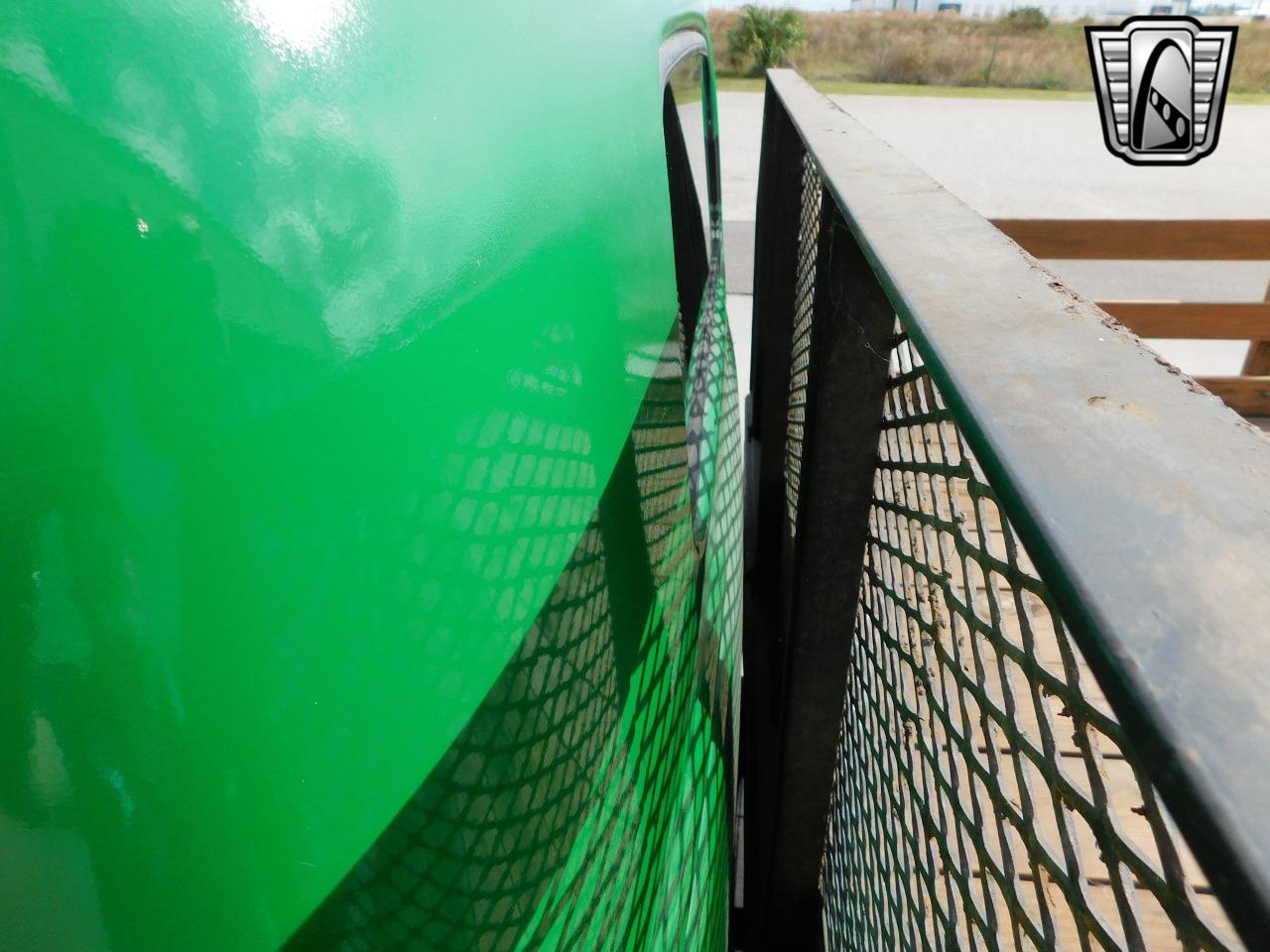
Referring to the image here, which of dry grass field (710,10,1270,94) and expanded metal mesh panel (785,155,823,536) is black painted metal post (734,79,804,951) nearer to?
expanded metal mesh panel (785,155,823,536)

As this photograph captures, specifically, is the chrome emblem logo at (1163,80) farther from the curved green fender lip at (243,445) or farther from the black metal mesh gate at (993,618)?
the curved green fender lip at (243,445)

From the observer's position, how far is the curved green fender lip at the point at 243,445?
21.4 inches

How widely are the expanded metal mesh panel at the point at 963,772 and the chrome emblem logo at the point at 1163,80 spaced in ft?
28.7

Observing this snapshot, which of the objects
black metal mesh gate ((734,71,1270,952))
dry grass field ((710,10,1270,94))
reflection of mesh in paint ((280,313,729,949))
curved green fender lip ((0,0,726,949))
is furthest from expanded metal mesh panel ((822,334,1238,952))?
dry grass field ((710,10,1270,94))

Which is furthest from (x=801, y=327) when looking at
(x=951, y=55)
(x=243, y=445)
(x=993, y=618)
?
(x=951, y=55)

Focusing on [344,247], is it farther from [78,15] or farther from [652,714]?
[652,714]

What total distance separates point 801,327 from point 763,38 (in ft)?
95.7

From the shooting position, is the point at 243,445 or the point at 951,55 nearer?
the point at 243,445

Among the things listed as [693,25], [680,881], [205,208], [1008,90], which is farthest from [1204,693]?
[1008,90]

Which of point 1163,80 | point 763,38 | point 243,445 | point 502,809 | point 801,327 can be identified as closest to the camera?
point 243,445

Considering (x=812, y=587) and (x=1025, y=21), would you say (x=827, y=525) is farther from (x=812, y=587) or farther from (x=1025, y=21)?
(x=1025, y=21)

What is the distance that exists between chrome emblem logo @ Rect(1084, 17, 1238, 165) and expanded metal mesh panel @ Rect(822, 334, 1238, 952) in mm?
8750

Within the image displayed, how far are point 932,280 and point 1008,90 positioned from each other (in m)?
29.6

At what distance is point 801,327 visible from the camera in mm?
2609
